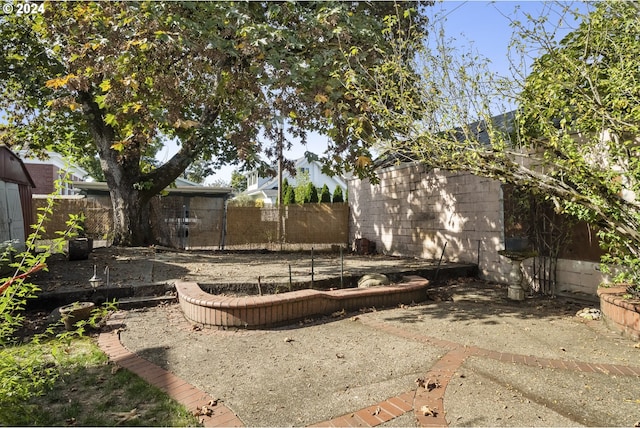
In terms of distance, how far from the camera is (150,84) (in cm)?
714

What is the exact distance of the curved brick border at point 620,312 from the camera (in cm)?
438

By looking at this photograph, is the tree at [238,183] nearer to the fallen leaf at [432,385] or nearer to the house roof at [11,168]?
the house roof at [11,168]

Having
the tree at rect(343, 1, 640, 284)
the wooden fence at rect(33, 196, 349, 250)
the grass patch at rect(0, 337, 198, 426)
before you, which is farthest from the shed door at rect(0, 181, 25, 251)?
the tree at rect(343, 1, 640, 284)

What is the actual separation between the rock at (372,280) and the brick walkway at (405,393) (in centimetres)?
194

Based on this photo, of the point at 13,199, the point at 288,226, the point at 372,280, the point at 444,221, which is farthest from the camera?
the point at 288,226

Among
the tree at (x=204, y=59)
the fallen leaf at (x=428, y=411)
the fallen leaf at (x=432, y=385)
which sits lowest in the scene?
the fallen leaf at (x=428, y=411)

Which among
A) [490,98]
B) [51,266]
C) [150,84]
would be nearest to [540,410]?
[490,98]

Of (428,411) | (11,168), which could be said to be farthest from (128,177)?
(428,411)

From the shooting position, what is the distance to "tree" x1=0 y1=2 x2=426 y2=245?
6086 millimetres

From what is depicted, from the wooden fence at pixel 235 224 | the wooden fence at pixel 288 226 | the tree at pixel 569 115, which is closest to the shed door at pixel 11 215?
the wooden fence at pixel 235 224

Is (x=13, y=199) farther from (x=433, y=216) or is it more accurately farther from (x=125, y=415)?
(x=433, y=216)

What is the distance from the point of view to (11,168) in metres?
8.72

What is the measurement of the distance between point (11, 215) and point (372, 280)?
27.2ft

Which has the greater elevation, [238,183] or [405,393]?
[238,183]
